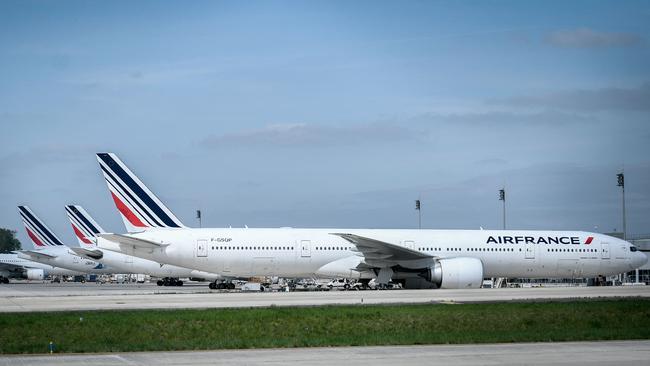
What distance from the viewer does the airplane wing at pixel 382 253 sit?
47.0m

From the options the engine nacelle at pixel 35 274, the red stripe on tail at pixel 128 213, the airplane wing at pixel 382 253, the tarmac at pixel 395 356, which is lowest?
the tarmac at pixel 395 356

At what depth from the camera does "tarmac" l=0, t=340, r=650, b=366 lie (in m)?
18.3

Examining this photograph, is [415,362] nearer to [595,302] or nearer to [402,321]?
[402,321]

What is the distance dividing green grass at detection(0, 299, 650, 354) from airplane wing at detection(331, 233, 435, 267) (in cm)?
1415

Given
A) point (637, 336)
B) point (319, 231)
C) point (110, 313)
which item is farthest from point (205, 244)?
point (637, 336)

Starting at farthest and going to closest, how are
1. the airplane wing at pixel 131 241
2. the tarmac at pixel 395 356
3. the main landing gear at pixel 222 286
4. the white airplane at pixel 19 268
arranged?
the white airplane at pixel 19 268
the main landing gear at pixel 222 286
the airplane wing at pixel 131 241
the tarmac at pixel 395 356

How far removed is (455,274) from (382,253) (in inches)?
162

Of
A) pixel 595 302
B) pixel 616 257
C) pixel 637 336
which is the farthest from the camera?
pixel 616 257

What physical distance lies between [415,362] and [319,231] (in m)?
32.0

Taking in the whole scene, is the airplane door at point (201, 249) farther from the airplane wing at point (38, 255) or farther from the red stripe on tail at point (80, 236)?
the airplane wing at point (38, 255)

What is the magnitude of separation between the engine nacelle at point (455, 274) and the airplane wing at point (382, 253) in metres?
1.13

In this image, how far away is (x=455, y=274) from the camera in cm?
4741

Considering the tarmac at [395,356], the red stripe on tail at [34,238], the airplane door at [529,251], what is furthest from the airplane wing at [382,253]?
the red stripe on tail at [34,238]

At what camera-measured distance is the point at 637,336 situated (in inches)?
948
